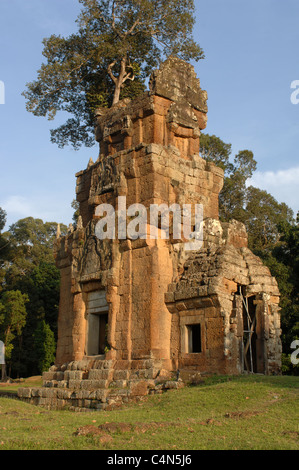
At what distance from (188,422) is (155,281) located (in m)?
→ 5.99

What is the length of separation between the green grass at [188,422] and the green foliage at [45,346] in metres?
18.6

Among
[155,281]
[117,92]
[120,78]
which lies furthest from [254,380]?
[120,78]

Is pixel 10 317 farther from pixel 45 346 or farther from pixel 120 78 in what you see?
pixel 120 78

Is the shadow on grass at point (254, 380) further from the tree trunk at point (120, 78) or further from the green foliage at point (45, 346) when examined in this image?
the green foliage at point (45, 346)

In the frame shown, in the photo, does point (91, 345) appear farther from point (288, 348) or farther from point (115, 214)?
point (288, 348)

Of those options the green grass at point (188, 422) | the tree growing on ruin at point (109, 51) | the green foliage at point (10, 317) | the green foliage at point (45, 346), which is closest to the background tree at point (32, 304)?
the green foliage at point (45, 346)

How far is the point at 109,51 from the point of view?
2198 centimetres

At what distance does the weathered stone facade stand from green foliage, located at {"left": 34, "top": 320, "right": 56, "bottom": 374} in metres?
14.1

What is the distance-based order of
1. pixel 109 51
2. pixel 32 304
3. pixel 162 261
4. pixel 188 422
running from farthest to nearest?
pixel 32 304
pixel 109 51
pixel 162 261
pixel 188 422

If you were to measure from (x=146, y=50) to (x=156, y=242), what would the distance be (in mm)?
12922

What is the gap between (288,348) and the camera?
871 inches

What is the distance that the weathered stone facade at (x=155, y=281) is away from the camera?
1354 cm

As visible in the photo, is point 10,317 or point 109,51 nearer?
point 109,51

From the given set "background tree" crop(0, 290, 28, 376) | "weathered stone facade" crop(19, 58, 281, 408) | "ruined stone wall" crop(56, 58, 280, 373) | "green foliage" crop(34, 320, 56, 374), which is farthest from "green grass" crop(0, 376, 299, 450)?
"background tree" crop(0, 290, 28, 376)
